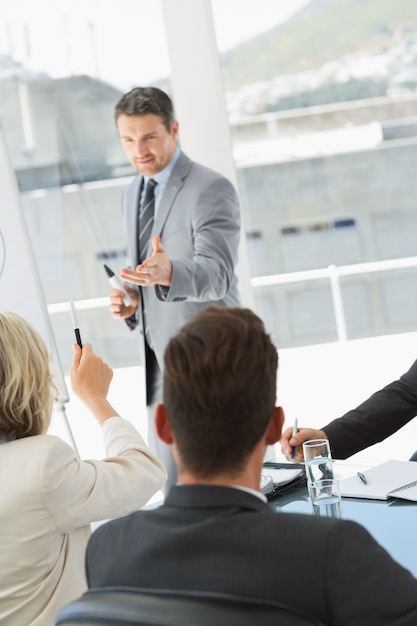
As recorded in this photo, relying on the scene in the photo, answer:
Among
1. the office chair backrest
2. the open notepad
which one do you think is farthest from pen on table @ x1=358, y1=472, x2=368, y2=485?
the office chair backrest

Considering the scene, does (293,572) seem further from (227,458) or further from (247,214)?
(247,214)

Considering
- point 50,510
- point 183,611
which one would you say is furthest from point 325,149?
point 183,611

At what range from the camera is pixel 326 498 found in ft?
6.46

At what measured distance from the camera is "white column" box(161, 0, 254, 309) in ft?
13.8

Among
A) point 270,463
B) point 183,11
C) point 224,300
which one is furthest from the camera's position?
point 183,11

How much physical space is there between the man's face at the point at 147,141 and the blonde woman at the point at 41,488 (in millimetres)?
1779

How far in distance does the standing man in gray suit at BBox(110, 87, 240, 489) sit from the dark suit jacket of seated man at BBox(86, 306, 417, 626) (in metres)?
2.16

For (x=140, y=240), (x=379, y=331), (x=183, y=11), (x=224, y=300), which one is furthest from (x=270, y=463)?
(x=183, y=11)

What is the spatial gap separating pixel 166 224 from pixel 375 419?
136cm

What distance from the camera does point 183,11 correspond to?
4.20m

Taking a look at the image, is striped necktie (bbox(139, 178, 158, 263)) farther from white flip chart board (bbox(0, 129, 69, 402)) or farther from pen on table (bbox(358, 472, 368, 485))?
pen on table (bbox(358, 472, 368, 485))

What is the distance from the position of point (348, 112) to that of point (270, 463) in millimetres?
2237

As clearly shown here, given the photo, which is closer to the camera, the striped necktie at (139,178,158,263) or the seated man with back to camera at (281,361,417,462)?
the seated man with back to camera at (281,361,417,462)

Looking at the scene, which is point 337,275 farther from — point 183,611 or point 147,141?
point 183,611
